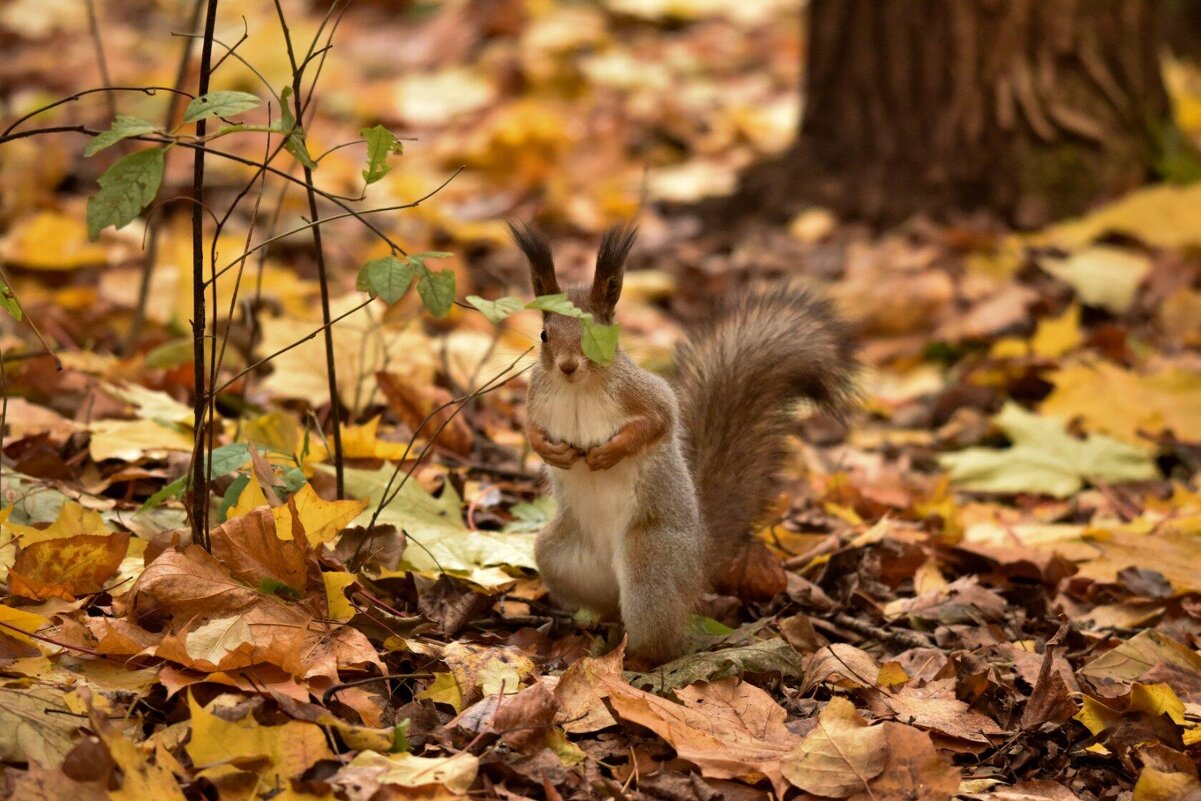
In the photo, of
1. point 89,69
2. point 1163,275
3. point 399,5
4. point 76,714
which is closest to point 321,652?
point 76,714

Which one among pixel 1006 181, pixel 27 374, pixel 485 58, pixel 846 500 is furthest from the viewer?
pixel 485 58

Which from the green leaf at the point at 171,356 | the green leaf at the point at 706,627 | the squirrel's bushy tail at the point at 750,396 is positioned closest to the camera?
the green leaf at the point at 706,627

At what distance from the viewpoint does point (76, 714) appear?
2039 millimetres

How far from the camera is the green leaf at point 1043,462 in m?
4.12

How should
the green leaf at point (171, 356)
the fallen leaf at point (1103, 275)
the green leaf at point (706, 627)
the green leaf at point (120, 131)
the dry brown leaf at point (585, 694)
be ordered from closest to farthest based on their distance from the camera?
the green leaf at point (120, 131)
the dry brown leaf at point (585, 694)
the green leaf at point (706, 627)
the green leaf at point (171, 356)
the fallen leaf at point (1103, 275)

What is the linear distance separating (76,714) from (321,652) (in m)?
0.45

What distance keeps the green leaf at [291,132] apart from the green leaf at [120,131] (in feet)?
0.65

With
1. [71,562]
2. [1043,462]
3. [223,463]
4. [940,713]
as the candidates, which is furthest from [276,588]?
[1043,462]

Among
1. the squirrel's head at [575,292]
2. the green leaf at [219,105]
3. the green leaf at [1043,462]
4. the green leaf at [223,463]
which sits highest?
the green leaf at [219,105]

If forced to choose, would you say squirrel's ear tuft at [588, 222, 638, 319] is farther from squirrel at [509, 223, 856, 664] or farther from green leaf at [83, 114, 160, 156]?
green leaf at [83, 114, 160, 156]

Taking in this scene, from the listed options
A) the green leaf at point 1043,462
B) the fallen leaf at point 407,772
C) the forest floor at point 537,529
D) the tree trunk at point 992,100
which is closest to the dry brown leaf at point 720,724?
the forest floor at point 537,529

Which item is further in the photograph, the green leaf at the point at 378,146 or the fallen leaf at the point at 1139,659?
the fallen leaf at the point at 1139,659

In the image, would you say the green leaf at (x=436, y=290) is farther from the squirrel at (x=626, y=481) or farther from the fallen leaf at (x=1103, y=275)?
the fallen leaf at (x=1103, y=275)

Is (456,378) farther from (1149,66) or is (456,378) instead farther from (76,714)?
(1149,66)
